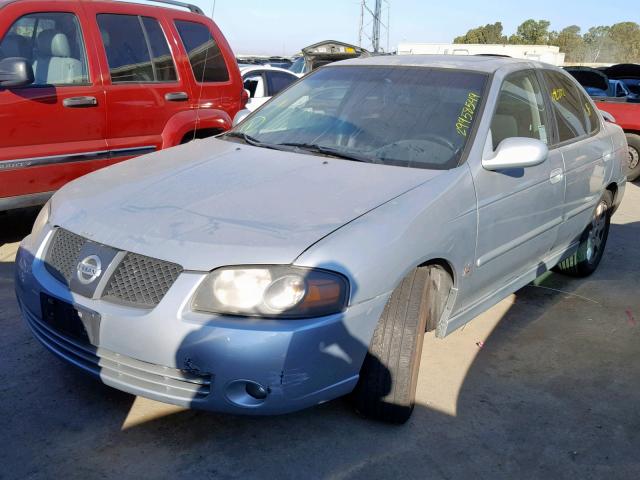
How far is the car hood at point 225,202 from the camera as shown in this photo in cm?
262

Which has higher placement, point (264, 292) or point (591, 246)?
point (264, 292)

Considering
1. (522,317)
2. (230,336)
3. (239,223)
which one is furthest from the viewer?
(522,317)

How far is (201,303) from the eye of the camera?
8.33 ft

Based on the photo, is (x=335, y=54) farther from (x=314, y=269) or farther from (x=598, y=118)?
(x=314, y=269)

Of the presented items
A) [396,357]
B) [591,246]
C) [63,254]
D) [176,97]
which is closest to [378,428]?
[396,357]

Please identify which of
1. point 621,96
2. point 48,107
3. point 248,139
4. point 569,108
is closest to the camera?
point 248,139

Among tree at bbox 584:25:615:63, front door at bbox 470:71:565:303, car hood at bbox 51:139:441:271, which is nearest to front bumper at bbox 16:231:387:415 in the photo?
car hood at bbox 51:139:441:271

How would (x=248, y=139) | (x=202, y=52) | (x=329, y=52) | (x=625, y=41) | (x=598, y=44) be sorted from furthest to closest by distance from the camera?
1. (x=625, y=41)
2. (x=598, y=44)
3. (x=329, y=52)
4. (x=202, y=52)
5. (x=248, y=139)

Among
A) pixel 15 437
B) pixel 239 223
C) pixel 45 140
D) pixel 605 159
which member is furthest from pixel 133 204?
pixel 605 159

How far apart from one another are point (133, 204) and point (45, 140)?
7.86 feet

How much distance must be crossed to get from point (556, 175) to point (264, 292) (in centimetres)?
235

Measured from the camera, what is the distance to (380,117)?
12.4 ft

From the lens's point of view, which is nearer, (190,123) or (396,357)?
(396,357)

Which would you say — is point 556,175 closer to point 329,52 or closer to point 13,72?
point 13,72
